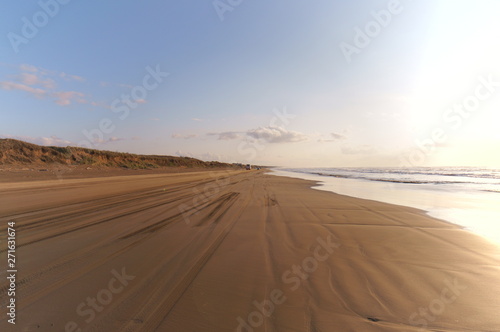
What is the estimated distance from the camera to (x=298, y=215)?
7.75 metres

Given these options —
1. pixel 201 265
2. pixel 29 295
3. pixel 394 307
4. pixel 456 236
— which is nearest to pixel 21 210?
pixel 29 295

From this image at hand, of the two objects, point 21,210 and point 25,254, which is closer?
point 25,254

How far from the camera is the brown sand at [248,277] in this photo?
7.88 ft

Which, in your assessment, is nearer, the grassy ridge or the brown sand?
the brown sand

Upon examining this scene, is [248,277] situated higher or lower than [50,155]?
lower

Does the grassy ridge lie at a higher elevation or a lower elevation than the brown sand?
higher

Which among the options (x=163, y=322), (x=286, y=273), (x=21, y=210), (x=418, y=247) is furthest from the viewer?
(x=21, y=210)

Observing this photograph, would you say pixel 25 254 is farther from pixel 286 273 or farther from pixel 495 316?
pixel 495 316

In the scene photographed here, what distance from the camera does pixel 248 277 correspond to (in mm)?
3363

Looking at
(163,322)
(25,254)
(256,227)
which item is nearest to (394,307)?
(163,322)

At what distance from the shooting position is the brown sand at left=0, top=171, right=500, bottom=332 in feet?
7.88

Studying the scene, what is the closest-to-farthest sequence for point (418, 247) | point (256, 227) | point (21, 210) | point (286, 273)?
1. point (286, 273)
2. point (418, 247)
3. point (256, 227)
4. point (21, 210)

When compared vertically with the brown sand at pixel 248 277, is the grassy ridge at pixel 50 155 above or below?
above

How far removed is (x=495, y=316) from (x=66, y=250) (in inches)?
247
